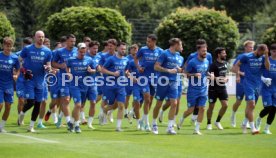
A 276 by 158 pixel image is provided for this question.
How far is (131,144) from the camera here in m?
16.5

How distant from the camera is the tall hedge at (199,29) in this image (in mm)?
42062

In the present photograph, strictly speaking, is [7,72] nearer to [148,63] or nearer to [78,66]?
[78,66]

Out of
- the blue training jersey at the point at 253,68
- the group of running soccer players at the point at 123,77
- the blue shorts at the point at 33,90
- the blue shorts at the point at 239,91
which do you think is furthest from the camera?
the blue shorts at the point at 239,91

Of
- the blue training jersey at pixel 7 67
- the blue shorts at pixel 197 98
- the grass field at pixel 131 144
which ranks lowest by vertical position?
the grass field at pixel 131 144

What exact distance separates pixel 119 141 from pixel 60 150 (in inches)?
99.0

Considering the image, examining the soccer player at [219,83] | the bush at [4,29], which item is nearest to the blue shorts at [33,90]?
the soccer player at [219,83]

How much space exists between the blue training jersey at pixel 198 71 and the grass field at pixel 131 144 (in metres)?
1.22

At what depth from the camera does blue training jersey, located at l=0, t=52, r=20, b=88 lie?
63.0ft

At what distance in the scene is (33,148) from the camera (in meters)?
15.2

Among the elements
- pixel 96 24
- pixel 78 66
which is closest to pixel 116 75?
pixel 78 66

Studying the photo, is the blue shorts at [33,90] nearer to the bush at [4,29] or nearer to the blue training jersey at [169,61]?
the blue training jersey at [169,61]

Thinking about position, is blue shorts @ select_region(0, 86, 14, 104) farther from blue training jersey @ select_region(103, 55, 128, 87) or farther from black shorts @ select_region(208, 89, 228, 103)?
black shorts @ select_region(208, 89, 228, 103)

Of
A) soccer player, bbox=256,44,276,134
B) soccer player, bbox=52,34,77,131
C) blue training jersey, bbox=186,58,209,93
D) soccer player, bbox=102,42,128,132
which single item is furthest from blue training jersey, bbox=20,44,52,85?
soccer player, bbox=256,44,276,134

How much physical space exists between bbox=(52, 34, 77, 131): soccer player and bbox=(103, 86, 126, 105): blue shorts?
138 cm
